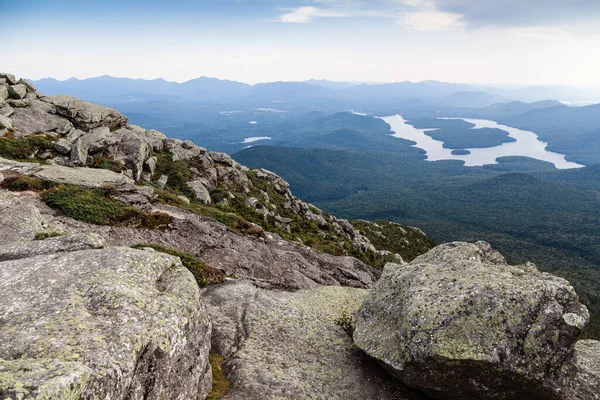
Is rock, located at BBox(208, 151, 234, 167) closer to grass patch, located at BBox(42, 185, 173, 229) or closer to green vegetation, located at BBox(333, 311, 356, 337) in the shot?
grass patch, located at BBox(42, 185, 173, 229)

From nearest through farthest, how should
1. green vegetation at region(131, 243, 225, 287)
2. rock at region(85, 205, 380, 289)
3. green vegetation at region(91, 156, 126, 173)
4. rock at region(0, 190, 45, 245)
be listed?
1. rock at region(0, 190, 45, 245)
2. green vegetation at region(131, 243, 225, 287)
3. rock at region(85, 205, 380, 289)
4. green vegetation at region(91, 156, 126, 173)

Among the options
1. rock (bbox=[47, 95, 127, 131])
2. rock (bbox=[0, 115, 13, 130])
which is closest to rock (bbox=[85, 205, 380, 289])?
rock (bbox=[0, 115, 13, 130])

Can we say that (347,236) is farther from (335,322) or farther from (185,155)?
(335,322)

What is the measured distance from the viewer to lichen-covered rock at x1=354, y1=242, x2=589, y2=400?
39.1 feet

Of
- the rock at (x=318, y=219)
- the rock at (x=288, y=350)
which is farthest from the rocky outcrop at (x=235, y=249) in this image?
the rock at (x=318, y=219)

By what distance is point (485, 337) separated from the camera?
1230 centimetres

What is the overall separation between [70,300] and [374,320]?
1284 centimetres

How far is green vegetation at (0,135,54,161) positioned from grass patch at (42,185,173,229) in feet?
44.5

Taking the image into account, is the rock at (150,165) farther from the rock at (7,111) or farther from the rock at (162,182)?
the rock at (7,111)

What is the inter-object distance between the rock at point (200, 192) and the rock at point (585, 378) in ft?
143

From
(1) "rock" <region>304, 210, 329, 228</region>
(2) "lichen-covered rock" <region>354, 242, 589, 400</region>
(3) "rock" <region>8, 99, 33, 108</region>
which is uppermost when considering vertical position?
(3) "rock" <region>8, 99, 33, 108</region>

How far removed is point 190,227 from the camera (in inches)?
1227

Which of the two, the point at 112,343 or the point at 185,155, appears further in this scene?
the point at 185,155

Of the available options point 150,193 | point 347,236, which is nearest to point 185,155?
point 150,193
